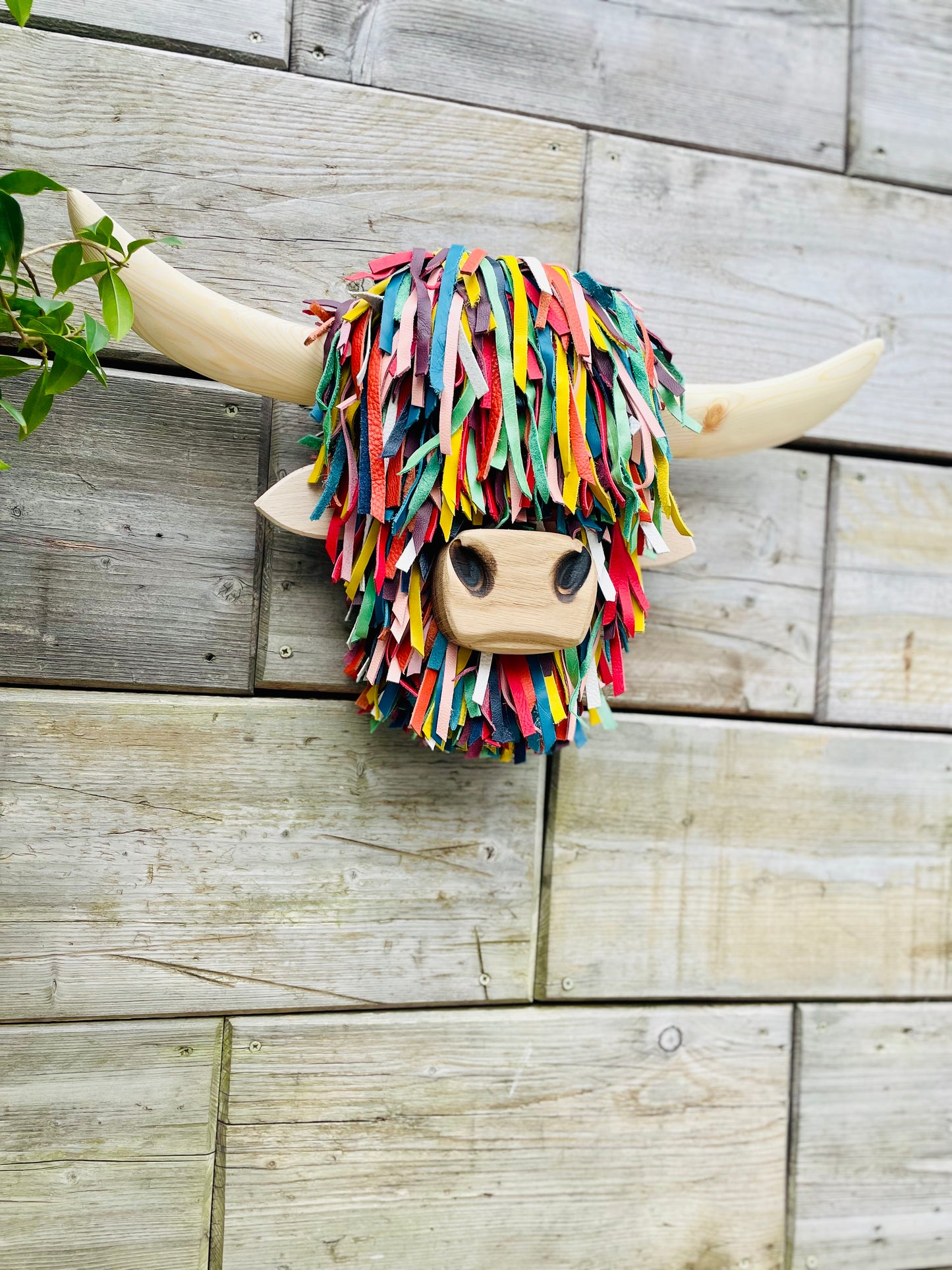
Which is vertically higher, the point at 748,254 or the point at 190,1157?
the point at 748,254

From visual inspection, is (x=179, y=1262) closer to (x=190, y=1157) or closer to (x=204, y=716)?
(x=190, y=1157)

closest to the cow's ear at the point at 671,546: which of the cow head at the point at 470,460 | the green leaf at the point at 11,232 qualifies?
the cow head at the point at 470,460

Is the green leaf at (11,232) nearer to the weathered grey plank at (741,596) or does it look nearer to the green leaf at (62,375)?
the green leaf at (62,375)

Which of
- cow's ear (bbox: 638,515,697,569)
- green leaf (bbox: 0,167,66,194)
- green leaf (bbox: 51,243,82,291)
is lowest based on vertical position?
cow's ear (bbox: 638,515,697,569)

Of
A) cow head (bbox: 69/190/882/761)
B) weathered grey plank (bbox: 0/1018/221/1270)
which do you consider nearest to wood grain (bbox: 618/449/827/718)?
cow head (bbox: 69/190/882/761)

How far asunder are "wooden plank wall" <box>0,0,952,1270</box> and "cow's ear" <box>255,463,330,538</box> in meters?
0.07

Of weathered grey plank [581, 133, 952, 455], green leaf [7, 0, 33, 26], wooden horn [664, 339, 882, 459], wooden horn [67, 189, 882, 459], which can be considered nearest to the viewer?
green leaf [7, 0, 33, 26]

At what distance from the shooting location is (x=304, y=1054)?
2.88 feet

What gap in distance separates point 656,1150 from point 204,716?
0.57 meters

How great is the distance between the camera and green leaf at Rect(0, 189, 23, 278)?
0.62 m

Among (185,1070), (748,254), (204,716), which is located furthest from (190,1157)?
(748,254)

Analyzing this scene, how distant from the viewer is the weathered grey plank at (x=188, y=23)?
2.75 feet

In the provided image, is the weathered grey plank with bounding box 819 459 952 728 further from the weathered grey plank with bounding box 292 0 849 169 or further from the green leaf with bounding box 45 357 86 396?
the green leaf with bounding box 45 357 86 396

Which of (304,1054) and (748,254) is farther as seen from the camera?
(748,254)
